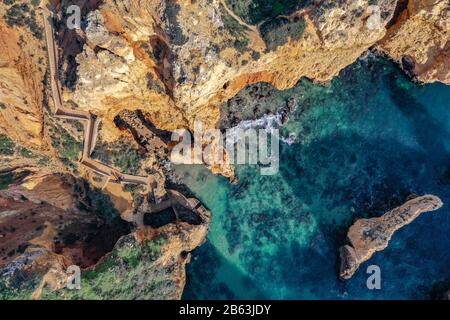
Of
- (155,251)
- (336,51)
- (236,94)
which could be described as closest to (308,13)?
(336,51)

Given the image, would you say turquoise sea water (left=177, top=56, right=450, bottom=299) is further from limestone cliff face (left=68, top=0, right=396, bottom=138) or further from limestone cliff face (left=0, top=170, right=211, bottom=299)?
limestone cliff face (left=68, top=0, right=396, bottom=138)

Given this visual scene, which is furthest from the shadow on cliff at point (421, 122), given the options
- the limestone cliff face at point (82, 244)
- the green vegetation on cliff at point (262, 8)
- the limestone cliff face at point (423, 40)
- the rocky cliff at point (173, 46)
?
the limestone cliff face at point (82, 244)

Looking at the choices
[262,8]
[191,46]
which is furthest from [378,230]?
[191,46]

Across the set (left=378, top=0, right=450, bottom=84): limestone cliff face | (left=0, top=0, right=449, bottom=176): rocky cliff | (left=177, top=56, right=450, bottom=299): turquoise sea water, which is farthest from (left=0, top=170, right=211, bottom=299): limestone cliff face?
(left=378, top=0, right=450, bottom=84): limestone cliff face

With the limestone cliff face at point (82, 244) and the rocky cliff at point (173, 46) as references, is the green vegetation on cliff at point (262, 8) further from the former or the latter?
the limestone cliff face at point (82, 244)

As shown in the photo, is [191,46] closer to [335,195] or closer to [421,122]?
[335,195]
